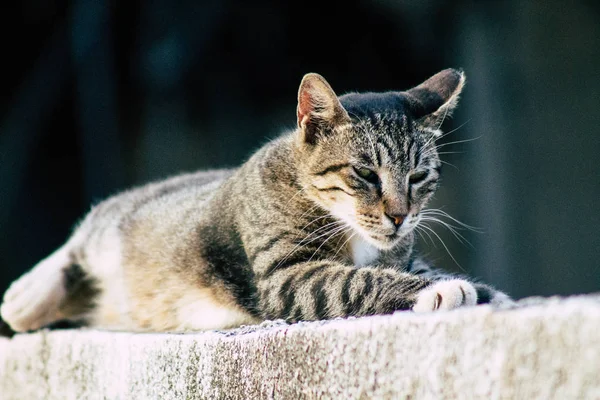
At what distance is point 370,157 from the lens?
2.40 metres

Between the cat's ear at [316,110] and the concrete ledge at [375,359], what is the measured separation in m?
0.78

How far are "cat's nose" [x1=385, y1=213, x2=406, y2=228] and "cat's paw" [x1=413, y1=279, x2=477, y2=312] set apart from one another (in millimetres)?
493

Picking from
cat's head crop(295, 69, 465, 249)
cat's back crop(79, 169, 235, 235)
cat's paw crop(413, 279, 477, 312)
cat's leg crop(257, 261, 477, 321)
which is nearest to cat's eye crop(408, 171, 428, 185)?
cat's head crop(295, 69, 465, 249)

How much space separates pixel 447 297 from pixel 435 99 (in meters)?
1.04

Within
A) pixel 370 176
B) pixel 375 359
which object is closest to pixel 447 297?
pixel 375 359

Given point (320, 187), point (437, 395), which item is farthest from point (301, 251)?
point (437, 395)

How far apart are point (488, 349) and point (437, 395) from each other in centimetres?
13

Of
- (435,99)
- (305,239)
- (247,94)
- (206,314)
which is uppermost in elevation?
(247,94)

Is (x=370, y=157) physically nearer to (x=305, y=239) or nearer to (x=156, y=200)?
(x=305, y=239)

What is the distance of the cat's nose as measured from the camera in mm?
2332

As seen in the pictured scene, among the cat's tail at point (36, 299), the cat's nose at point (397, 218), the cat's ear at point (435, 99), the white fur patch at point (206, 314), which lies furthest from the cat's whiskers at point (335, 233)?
the cat's tail at point (36, 299)

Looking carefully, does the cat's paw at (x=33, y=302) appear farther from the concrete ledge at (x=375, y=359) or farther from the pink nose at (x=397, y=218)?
the pink nose at (x=397, y=218)

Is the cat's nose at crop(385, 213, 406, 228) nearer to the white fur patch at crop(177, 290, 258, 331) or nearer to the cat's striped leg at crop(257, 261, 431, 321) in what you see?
the cat's striped leg at crop(257, 261, 431, 321)

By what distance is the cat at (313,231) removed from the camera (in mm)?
2207
